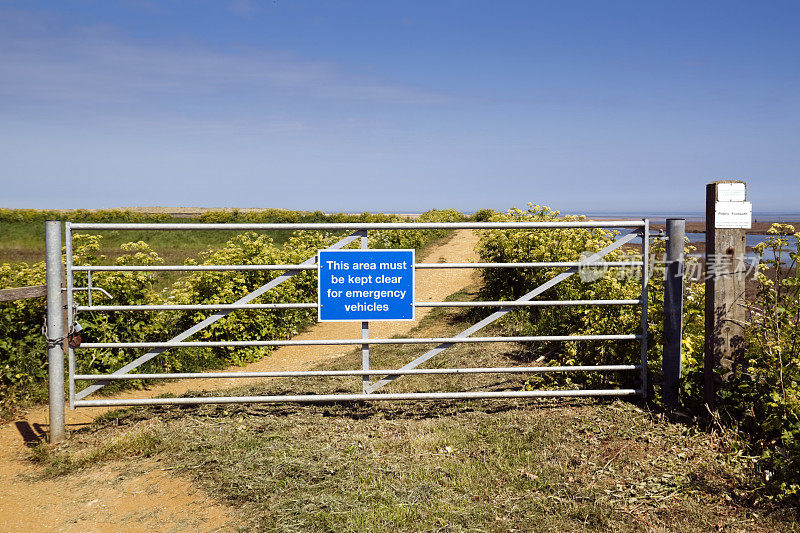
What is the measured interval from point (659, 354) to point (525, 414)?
1.36 meters

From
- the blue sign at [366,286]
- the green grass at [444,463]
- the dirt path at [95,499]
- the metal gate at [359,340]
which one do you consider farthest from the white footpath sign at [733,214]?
the dirt path at [95,499]

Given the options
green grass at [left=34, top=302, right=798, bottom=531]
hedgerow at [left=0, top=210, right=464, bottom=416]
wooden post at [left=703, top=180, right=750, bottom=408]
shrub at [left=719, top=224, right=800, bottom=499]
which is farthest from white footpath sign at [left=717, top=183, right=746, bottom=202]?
hedgerow at [left=0, top=210, right=464, bottom=416]

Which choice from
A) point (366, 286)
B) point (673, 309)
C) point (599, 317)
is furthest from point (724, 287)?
point (366, 286)

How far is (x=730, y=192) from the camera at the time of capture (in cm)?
465

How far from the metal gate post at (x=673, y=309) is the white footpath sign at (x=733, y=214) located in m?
0.35

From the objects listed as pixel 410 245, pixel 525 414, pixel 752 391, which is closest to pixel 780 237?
pixel 752 391

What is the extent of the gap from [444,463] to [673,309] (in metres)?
2.47

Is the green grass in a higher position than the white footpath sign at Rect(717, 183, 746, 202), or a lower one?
lower

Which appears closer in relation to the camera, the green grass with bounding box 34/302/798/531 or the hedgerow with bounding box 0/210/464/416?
the green grass with bounding box 34/302/798/531

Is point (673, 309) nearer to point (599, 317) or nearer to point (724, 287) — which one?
point (724, 287)

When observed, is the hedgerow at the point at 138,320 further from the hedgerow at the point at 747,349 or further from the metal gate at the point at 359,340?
the hedgerow at the point at 747,349

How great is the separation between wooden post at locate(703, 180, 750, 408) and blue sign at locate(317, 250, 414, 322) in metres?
2.46

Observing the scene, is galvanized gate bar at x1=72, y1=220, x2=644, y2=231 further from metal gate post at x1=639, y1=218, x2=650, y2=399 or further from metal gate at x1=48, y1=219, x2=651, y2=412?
metal gate post at x1=639, y1=218, x2=650, y2=399

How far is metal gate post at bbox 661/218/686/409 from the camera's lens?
502 centimetres
